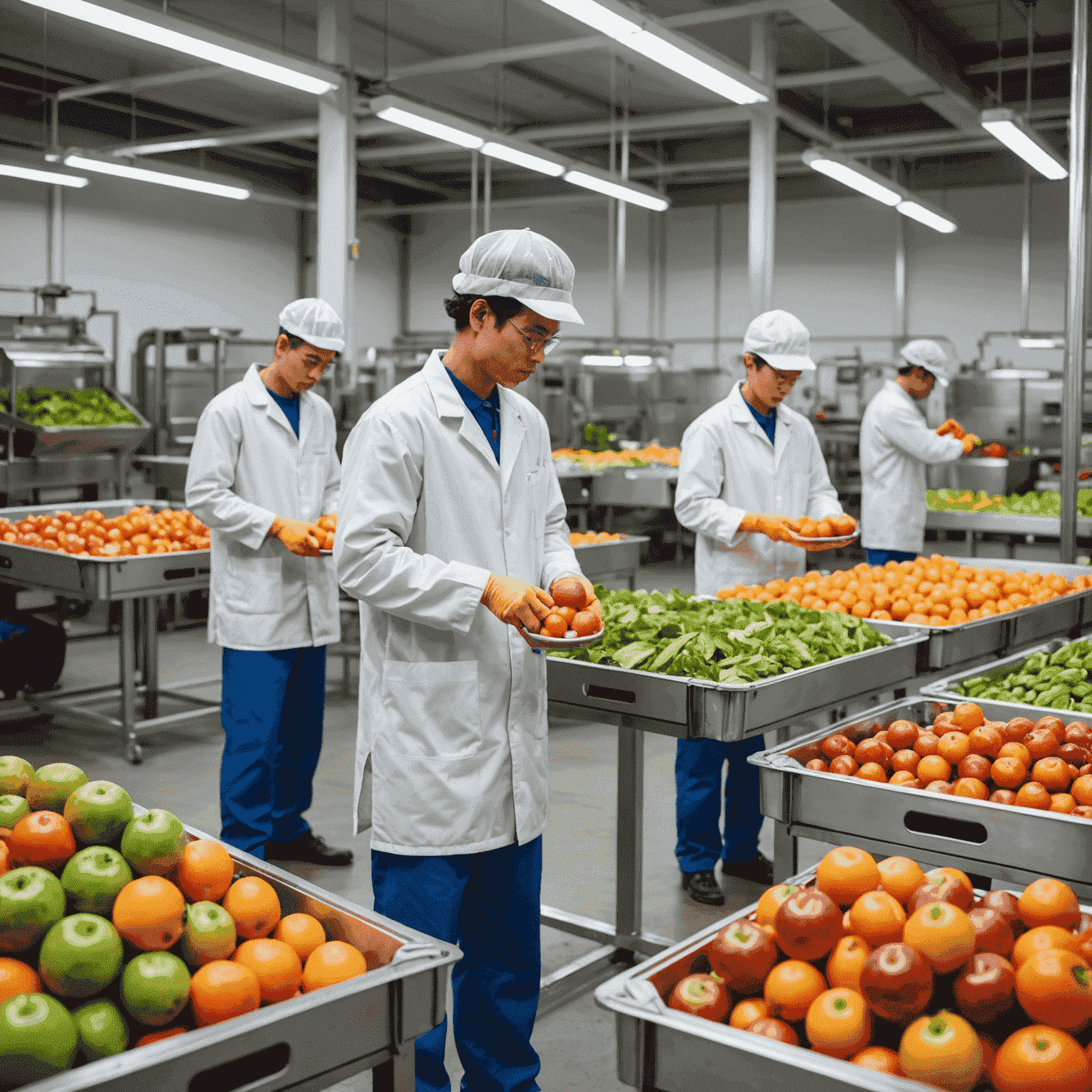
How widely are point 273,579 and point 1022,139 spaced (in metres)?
5.84

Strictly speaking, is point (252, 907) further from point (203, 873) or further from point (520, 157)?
point (520, 157)

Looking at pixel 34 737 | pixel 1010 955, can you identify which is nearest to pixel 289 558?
pixel 34 737

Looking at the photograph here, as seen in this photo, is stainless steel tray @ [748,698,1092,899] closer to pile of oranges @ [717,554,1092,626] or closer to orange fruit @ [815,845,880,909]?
orange fruit @ [815,845,880,909]

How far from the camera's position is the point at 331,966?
1507mm

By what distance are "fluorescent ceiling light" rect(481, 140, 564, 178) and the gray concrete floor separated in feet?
12.2

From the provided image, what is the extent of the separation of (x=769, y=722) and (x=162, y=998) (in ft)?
5.79

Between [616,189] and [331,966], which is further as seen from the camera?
[616,189]

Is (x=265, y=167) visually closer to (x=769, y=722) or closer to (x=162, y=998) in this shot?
(x=769, y=722)

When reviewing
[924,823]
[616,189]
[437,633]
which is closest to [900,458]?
[924,823]

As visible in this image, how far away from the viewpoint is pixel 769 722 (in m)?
2.82

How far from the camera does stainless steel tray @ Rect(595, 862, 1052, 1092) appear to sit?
130 centimetres

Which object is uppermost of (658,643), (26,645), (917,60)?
(917,60)

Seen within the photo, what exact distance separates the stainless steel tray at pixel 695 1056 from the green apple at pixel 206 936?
49cm

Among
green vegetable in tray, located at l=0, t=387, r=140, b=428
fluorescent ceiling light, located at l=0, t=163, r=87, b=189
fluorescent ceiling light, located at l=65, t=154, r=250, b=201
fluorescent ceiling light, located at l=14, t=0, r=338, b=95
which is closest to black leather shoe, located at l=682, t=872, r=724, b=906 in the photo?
fluorescent ceiling light, located at l=14, t=0, r=338, b=95
